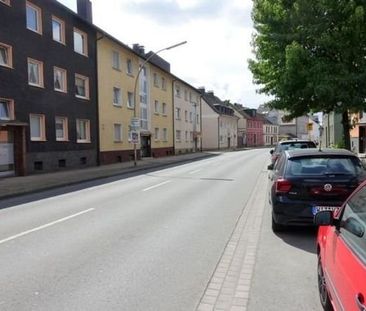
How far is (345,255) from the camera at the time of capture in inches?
130

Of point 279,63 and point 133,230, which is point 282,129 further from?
point 133,230

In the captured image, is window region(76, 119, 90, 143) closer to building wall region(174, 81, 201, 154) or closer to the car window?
building wall region(174, 81, 201, 154)

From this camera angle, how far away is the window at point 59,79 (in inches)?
1053

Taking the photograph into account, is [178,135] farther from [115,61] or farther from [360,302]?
[360,302]

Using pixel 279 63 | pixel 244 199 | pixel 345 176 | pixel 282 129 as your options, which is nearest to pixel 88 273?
pixel 345 176

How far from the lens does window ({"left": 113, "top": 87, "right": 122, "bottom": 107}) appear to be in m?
35.6

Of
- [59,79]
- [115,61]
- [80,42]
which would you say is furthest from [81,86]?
[115,61]

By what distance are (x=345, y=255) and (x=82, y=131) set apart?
28.1 m

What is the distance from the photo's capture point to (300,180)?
25.4 ft

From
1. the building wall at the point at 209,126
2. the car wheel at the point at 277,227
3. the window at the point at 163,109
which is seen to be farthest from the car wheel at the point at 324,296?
the building wall at the point at 209,126

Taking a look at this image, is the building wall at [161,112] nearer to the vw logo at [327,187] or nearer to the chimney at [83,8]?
the chimney at [83,8]

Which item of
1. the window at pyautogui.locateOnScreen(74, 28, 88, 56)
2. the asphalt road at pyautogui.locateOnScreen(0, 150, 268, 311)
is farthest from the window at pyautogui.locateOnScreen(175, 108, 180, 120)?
the asphalt road at pyautogui.locateOnScreen(0, 150, 268, 311)

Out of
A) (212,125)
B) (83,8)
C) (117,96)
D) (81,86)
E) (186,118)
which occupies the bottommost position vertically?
(212,125)

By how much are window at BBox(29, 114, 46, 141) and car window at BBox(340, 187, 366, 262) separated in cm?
2208
